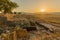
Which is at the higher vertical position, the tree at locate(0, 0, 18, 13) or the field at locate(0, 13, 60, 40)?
the tree at locate(0, 0, 18, 13)

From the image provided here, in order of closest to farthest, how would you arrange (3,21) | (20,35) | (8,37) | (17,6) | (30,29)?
1. (8,37)
2. (20,35)
3. (30,29)
4. (3,21)
5. (17,6)

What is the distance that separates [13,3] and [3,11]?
137 centimetres

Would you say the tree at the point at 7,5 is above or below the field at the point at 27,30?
above

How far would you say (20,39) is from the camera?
493cm

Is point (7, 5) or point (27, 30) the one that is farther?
point (7, 5)

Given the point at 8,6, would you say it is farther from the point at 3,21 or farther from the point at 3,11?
the point at 3,21

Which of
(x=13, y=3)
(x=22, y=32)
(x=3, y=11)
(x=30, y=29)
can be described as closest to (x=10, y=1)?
(x=13, y=3)

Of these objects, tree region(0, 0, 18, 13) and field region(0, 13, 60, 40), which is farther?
tree region(0, 0, 18, 13)

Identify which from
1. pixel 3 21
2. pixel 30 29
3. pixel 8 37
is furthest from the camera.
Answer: pixel 3 21

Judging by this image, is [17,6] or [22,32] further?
[17,6]

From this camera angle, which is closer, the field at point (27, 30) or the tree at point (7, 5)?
the field at point (27, 30)

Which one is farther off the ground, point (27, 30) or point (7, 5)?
point (7, 5)

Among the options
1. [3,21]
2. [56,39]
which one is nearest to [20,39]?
[56,39]

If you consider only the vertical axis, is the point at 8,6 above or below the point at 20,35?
above
